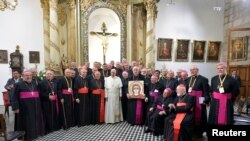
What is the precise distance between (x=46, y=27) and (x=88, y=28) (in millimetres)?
2074

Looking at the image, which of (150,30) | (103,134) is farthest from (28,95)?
(150,30)

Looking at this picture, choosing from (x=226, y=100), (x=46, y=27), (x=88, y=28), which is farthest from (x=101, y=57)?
(x=226, y=100)

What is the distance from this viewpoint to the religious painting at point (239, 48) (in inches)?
477

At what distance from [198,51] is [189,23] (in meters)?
1.83

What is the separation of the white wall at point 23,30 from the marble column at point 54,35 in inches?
67.6

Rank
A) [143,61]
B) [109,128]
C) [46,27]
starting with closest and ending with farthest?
1. [109,128]
2. [46,27]
3. [143,61]

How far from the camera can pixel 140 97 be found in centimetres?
730

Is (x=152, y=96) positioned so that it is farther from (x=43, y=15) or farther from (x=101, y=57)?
(x=43, y=15)

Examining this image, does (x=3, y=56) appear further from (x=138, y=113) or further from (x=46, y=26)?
(x=138, y=113)

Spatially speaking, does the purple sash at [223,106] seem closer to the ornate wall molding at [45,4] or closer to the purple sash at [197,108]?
the purple sash at [197,108]

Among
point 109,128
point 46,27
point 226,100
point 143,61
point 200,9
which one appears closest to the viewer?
point 226,100

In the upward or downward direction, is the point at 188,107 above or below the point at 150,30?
below

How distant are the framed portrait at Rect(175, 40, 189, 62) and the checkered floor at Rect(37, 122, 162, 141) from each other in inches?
307

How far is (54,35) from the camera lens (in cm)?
1032
